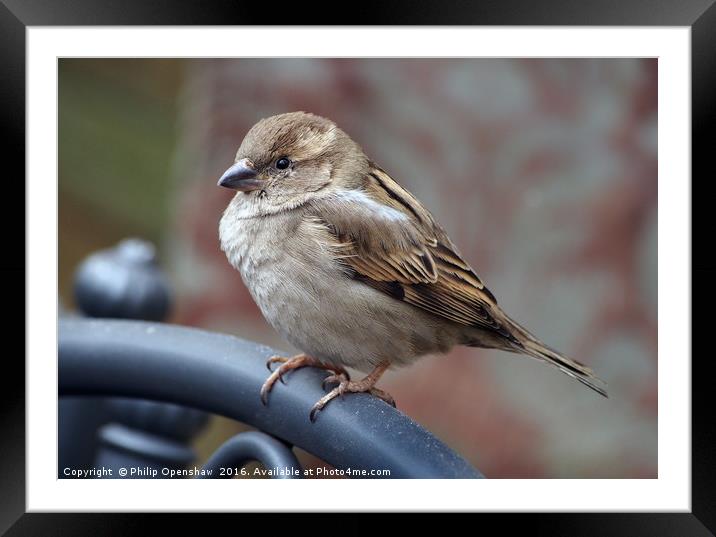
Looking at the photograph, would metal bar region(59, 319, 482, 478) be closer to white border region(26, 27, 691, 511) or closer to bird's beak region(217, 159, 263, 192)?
white border region(26, 27, 691, 511)

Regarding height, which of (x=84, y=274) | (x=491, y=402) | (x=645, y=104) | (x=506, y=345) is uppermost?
(x=645, y=104)

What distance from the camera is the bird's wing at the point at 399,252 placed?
277cm

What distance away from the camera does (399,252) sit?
2787 millimetres

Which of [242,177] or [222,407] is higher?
[242,177]

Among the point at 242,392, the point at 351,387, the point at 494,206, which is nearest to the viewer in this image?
the point at 242,392

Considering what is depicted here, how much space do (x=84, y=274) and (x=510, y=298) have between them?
1.72m

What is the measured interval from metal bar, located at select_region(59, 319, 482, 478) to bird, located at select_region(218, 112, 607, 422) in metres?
0.16
